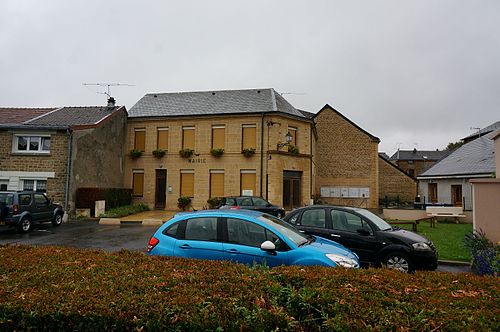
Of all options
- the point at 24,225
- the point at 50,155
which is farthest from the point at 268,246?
the point at 50,155

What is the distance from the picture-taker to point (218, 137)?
23.4 metres

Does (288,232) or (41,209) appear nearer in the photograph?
(288,232)

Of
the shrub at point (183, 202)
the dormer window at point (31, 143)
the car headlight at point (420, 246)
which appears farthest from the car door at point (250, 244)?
the shrub at point (183, 202)

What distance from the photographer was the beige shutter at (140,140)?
961 inches

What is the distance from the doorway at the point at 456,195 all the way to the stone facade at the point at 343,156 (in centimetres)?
680

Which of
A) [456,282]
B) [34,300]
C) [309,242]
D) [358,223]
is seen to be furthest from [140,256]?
[358,223]

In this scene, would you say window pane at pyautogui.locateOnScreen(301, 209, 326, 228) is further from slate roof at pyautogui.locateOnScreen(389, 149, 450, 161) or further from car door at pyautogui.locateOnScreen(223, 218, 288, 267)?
slate roof at pyautogui.locateOnScreen(389, 149, 450, 161)

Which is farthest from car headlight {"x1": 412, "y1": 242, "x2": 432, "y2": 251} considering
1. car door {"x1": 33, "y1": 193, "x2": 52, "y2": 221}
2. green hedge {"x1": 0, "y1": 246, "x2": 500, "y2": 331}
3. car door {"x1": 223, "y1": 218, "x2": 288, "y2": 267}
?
car door {"x1": 33, "y1": 193, "x2": 52, "y2": 221}

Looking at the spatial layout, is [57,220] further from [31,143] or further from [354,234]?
[354,234]

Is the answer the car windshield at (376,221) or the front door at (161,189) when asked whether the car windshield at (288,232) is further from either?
the front door at (161,189)

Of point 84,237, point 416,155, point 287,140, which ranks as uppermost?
point 416,155

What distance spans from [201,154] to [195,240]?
17.9 meters

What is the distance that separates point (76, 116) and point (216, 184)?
33.1 ft

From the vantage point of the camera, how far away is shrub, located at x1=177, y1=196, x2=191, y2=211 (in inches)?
896
